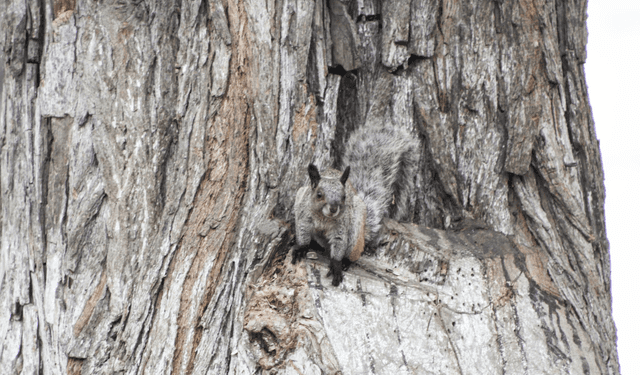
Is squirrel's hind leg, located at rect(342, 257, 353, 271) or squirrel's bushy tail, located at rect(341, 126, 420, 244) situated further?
squirrel's bushy tail, located at rect(341, 126, 420, 244)

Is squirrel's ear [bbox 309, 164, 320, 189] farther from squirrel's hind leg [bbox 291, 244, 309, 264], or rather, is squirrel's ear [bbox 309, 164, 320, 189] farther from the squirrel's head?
squirrel's hind leg [bbox 291, 244, 309, 264]

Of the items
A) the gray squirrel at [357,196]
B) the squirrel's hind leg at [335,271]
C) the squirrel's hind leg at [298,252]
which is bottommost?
the squirrel's hind leg at [335,271]

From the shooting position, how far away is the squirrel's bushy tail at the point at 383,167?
338 centimetres

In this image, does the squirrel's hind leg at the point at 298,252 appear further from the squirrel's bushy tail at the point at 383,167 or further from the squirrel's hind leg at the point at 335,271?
the squirrel's bushy tail at the point at 383,167

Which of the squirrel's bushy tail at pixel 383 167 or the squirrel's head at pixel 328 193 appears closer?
the squirrel's head at pixel 328 193

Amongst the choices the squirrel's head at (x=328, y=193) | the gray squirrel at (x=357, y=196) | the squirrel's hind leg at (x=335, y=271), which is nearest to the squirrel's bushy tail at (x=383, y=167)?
the gray squirrel at (x=357, y=196)

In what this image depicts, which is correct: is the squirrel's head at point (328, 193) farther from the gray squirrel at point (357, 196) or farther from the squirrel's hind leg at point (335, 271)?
the squirrel's hind leg at point (335, 271)

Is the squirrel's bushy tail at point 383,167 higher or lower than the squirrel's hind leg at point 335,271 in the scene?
higher

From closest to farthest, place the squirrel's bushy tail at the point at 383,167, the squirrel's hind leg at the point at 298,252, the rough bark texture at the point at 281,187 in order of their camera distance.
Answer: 1. the rough bark texture at the point at 281,187
2. the squirrel's hind leg at the point at 298,252
3. the squirrel's bushy tail at the point at 383,167

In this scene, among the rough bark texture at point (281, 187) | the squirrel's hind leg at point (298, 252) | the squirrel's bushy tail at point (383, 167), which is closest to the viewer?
the rough bark texture at point (281, 187)

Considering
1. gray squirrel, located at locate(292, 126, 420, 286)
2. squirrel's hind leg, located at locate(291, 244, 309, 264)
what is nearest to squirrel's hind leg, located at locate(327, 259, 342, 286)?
gray squirrel, located at locate(292, 126, 420, 286)

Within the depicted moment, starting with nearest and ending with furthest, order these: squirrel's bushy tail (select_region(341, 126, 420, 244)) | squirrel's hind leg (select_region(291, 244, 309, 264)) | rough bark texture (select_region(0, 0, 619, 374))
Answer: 1. rough bark texture (select_region(0, 0, 619, 374))
2. squirrel's hind leg (select_region(291, 244, 309, 264))
3. squirrel's bushy tail (select_region(341, 126, 420, 244))

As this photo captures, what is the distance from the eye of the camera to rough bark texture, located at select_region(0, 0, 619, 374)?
9.29 ft

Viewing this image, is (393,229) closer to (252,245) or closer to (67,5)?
(252,245)
